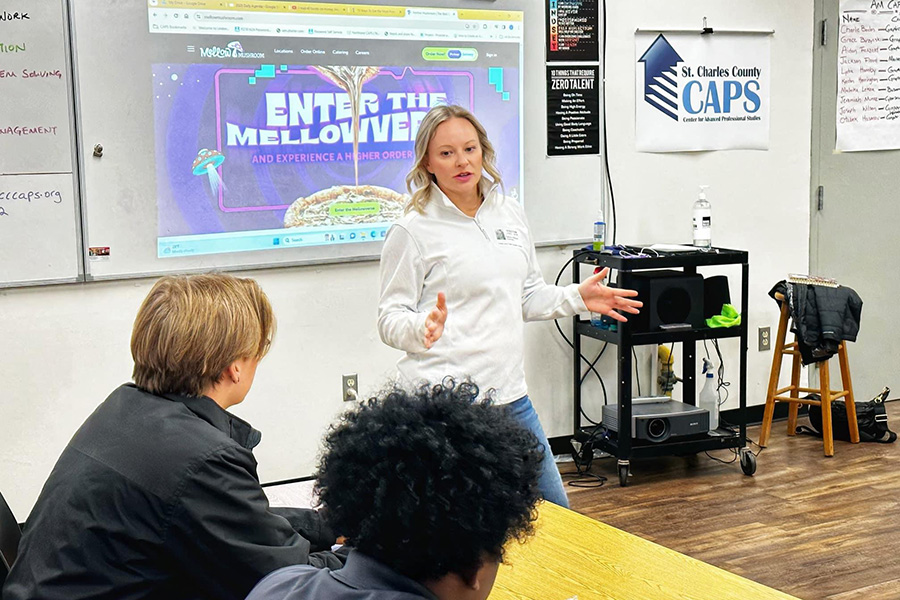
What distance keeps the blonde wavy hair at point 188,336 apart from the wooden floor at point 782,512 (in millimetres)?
2325

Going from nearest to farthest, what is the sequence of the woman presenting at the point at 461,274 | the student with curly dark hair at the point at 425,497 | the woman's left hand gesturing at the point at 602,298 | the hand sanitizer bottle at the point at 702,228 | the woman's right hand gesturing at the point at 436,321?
the student with curly dark hair at the point at 425,497, the woman's right hand gesturing at the point at 436,321, the woman presenting at the point at 461,274, the woman's left hand gesturing at the point at 602,298, the hand sanitizer bottle at the point at 702,228

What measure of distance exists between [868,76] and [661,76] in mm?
1300

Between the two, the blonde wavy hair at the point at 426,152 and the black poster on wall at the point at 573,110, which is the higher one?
the black poster on wall at the point at 573,110

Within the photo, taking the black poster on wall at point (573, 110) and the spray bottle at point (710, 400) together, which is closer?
the black poster on wall at point (573, 110)

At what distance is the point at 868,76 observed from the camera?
5.57 metres

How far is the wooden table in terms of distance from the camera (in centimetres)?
177

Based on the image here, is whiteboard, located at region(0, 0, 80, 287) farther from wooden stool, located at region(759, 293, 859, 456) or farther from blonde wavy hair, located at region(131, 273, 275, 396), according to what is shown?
wooden stool, located at region(759, 293, 859, 456)

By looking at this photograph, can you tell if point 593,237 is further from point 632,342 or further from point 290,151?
point 290,151

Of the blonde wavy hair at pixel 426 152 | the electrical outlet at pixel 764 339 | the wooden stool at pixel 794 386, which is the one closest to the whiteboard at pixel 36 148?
the blonde wavy hair at pixel 426 152

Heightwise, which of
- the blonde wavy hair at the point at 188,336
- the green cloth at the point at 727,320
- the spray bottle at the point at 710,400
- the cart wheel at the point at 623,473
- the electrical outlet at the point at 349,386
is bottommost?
the cart wheel at the point at 623,473

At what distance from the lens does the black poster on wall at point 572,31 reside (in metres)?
4.70

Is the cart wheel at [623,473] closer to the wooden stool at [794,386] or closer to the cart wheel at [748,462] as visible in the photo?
the cart wheel at [748,462]

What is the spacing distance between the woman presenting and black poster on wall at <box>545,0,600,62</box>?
1836 mm

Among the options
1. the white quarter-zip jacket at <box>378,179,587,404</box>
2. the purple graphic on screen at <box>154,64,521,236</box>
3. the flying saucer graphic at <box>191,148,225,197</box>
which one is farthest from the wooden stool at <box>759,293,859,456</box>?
the flying saucer graphic at <box>191,148,225,197</box>
